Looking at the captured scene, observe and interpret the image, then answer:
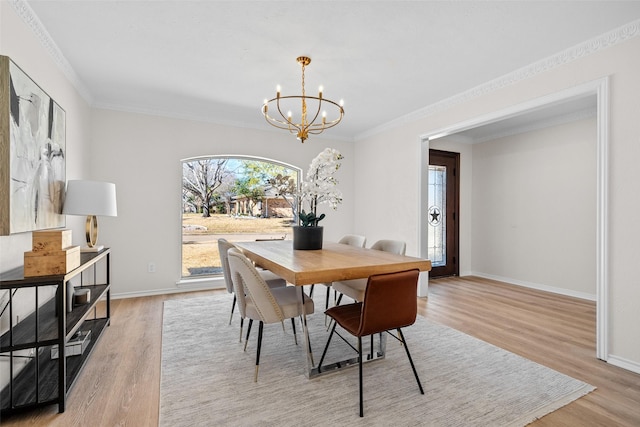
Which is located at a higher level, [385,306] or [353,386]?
[385,306]

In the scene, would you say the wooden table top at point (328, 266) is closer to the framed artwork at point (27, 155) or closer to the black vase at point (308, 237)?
the black vase at point (308, 237)

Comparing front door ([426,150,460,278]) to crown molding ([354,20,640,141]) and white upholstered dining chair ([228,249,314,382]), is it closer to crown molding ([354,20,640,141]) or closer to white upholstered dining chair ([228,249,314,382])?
crown molding ([354,20,640,141])

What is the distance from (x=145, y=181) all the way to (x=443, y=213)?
4.83 m

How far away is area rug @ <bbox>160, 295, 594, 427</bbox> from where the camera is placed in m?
1.73

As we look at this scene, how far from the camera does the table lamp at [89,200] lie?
8.61 ft

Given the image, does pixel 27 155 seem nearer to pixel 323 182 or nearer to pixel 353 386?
pixel 323 182

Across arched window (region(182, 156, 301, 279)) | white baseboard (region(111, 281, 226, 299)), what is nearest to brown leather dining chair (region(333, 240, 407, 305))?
arched window (region(182, 156, 301, 279))

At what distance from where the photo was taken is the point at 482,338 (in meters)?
2.82

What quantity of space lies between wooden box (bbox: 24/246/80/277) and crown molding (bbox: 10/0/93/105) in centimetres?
167

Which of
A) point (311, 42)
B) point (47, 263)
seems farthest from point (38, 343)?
point (311, 42)

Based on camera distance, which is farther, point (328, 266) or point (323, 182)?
point (323, 182)

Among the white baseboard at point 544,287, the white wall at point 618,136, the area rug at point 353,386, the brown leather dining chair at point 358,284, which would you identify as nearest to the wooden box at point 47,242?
the area rug at point 353,386

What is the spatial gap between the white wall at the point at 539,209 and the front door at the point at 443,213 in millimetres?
423

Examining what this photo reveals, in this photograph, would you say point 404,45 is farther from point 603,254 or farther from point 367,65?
point 603,254
